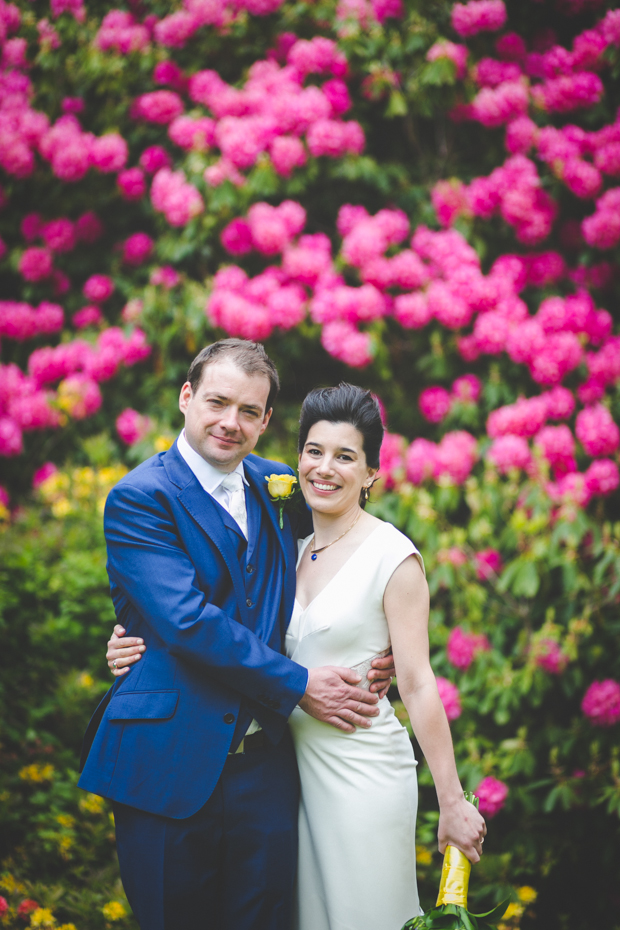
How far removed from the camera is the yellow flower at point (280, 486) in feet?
6.57

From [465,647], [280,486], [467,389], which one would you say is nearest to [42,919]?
[280,486]

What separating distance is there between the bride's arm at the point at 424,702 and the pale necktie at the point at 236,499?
46 cm

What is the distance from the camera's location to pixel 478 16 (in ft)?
11.7

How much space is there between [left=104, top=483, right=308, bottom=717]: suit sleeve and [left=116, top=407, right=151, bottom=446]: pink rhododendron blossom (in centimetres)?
218

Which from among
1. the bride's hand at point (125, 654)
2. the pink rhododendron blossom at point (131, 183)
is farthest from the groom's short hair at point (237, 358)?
the pink rhododendron blossom at point (131, 183)

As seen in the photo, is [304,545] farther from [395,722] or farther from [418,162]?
[418,162]

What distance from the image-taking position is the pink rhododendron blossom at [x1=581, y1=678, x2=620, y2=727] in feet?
9.29

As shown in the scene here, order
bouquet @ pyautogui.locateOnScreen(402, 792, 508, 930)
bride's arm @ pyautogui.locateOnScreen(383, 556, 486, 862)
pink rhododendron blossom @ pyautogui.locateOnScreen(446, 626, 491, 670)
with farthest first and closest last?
1. pink rhododendron blossom @ pyautogui.locateOnScreen(446, 626, 491, 670)
2. bride's arm @ pyautogui.locateOnScreen(383, 556, 486, 862)
3. bouquet @ pyautogui.locateOnScreen(402, 792, 508, 930)

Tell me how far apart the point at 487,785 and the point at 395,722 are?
1185 millimetres

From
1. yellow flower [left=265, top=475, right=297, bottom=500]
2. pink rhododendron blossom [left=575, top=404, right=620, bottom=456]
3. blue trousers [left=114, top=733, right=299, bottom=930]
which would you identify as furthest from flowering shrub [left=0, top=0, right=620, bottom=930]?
yellow flower [left=265, top=475, right=297, bottom=500]

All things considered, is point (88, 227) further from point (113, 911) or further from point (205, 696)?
point (113, 911)

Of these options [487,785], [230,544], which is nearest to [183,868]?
[230,544]

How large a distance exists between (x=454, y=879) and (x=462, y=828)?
0.14 meters

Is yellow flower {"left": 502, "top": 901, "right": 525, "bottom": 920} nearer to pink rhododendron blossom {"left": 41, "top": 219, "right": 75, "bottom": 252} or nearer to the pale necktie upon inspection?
the pale necktie
